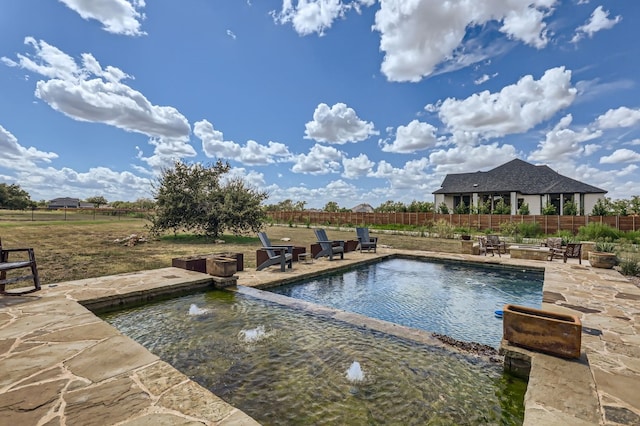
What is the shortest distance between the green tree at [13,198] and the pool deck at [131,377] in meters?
55.3

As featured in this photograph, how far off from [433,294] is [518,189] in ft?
88.1

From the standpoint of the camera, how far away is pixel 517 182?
92.3ft

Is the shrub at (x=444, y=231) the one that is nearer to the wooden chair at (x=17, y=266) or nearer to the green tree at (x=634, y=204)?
the green tree at (x=634, y=204)

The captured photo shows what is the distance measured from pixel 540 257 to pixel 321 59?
35.4ft

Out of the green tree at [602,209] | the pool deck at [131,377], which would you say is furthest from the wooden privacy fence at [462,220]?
the pool deck at [131,377]

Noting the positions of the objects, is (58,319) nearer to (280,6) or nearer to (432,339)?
(432,339)

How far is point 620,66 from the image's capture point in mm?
9969

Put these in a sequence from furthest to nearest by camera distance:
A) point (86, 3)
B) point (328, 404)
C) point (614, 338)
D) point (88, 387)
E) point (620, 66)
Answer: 1. point (620, 66)
2. point (86, 3)
3. point (614, 338)
4. point (328, 404)
5. point (88, 387)

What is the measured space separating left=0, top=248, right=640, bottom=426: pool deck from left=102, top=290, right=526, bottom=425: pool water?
12.8 inches

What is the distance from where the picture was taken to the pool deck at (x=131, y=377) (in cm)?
172

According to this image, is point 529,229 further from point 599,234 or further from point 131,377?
point 131,377

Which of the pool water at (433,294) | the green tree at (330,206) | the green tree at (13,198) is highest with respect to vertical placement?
the green tree at (13,198)

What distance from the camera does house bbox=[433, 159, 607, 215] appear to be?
2498cm

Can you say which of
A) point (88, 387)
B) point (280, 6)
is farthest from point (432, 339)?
point (280, 6)
